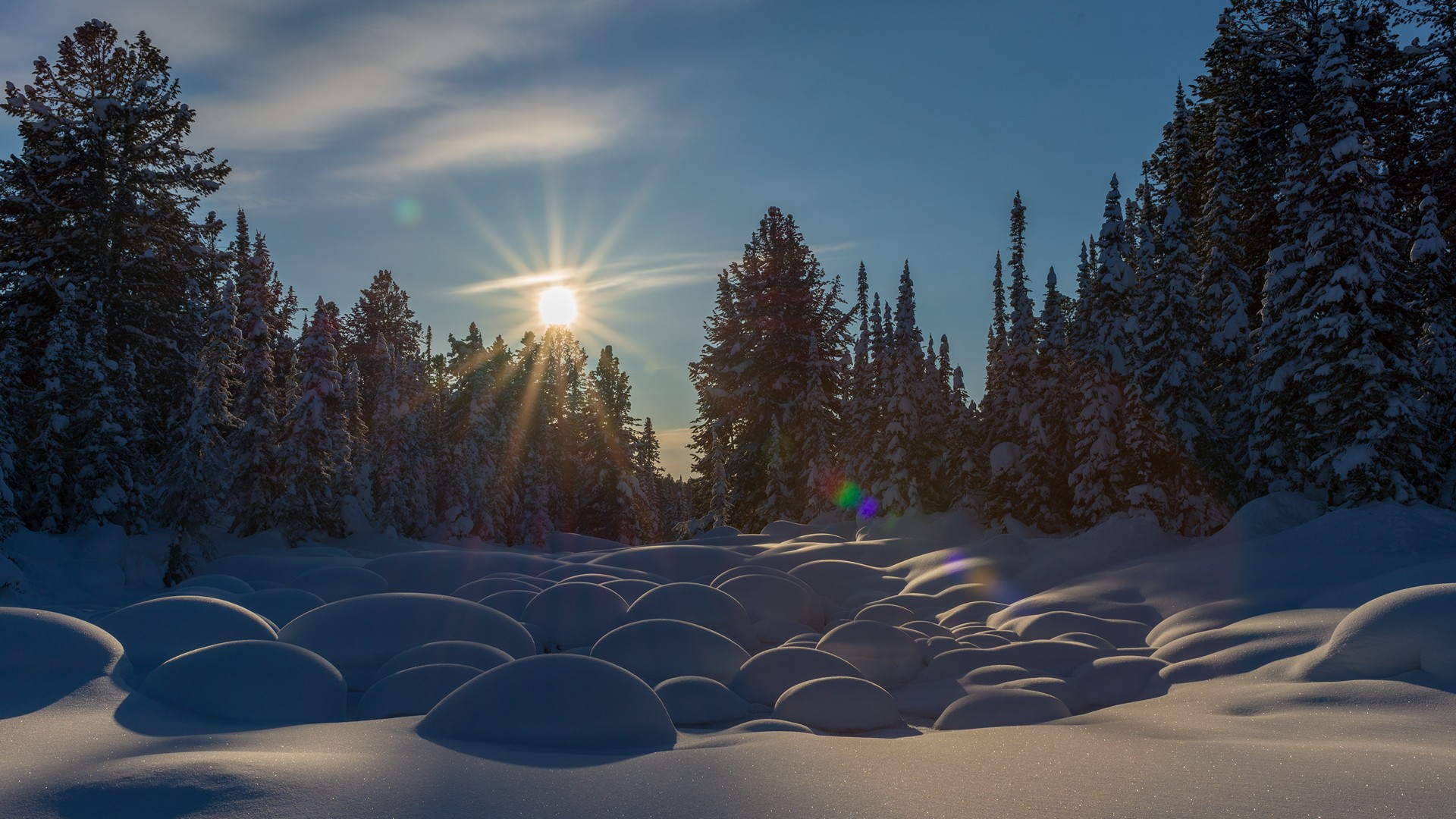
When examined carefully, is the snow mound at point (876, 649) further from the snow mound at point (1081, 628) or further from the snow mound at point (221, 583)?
the snow mound at point (221, 583)

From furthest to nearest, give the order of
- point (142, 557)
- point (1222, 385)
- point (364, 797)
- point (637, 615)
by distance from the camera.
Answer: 1. point (1222, 385)
2. point (142, 557)
3. point (637, 615)
4. point (364, 797)

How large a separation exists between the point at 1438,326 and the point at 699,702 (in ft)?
60.0

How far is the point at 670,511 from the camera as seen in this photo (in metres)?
79.6

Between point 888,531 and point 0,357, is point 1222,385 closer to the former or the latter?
point 888,531

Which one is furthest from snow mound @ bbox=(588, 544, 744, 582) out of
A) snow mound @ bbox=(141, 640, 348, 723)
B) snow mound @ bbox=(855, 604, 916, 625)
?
snow mound @ bbox=(141, 640, 348, 723)

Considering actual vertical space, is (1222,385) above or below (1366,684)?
above

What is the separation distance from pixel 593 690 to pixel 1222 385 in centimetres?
2079

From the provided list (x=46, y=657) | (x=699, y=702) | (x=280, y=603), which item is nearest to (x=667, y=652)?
(x=699, y=702)

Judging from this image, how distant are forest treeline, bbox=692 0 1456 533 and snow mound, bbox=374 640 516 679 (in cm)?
1435

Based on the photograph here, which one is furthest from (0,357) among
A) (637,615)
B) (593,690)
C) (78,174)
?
(593,690)

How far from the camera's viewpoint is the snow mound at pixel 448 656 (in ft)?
27.6

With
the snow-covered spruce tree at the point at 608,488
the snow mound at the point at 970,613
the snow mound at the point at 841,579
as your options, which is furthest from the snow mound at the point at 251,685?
the snow-covered spruce tree at the point at 608,488

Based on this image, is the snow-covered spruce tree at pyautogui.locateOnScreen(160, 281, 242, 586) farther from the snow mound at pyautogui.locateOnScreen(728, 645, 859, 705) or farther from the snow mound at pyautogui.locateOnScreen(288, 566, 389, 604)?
the snow mound at pyautogui.locateOnScreen(728, 645, 859, 705)

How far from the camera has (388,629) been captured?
9.73m
